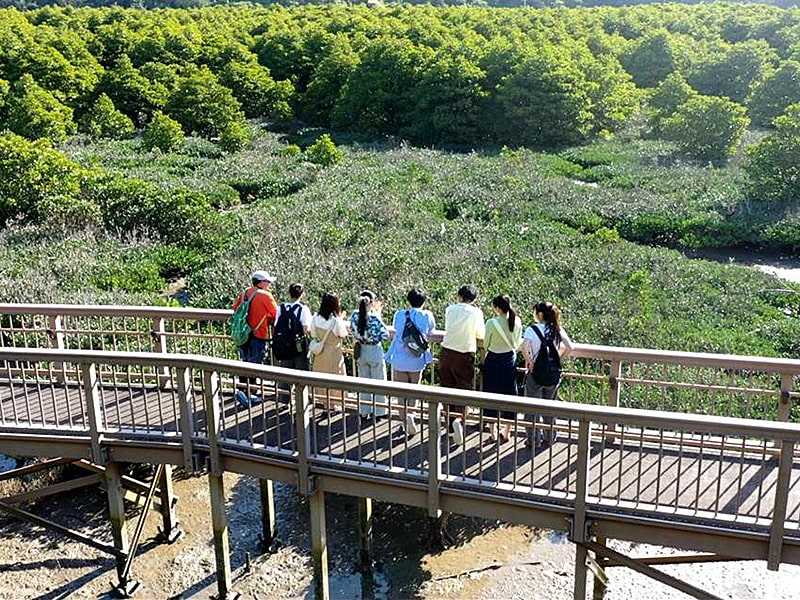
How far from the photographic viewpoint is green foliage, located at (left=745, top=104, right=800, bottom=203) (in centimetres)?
2439

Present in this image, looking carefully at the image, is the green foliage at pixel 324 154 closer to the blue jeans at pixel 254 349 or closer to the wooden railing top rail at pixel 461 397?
the blue jeans at pixel 254 349

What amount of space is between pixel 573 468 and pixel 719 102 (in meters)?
27.2

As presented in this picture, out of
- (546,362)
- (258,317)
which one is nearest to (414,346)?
(546,362)

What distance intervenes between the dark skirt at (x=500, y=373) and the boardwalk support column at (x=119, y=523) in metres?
3.95

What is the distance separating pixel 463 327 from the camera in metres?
7.80

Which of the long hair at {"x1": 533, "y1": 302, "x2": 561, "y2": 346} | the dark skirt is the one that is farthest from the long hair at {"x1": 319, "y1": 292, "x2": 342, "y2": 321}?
the long hair at {"x1": 533, "y1": 302, "x2": 561, "y2": 346}

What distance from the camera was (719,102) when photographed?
30.8 meters

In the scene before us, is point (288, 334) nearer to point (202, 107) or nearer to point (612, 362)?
point (612, 362)

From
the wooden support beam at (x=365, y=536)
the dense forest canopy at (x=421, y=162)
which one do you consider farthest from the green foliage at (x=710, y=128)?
the wooden support beam at (x=365, y=536)

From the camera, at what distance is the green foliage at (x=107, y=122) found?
3787 cm

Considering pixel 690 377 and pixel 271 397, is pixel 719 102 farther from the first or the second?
pixel 271 397

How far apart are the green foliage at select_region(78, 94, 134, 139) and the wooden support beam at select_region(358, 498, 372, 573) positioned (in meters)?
31.9

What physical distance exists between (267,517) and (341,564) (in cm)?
106

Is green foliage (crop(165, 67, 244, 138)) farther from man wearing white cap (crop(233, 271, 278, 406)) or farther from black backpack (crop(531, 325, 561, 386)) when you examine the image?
black backpack (crop(531, 325, 561, 386))
